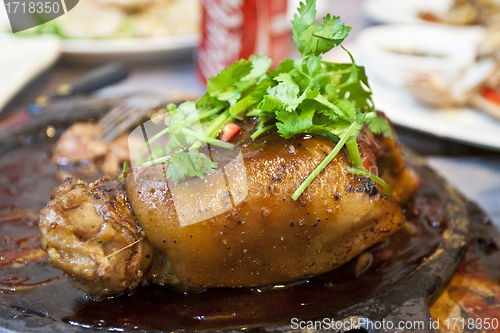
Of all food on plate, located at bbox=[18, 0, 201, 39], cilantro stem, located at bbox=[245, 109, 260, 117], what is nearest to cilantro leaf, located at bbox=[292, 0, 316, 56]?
cilantro stem, located at bbox=[245, 109, 260, 117]

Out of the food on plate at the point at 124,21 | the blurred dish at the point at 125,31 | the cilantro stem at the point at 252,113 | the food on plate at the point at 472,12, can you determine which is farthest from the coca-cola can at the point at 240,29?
the food on plate at the point at 472,12

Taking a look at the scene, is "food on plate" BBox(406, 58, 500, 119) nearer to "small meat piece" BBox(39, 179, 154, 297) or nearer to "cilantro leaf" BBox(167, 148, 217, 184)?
"cilantro leaf" BBox(167, 148, 217, 184)

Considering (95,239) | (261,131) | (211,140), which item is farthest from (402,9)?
(95,239)

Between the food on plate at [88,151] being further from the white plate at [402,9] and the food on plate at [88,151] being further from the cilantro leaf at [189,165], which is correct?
the white plate at [402,9]

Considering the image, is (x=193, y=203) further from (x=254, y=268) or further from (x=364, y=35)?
(x=364, y=35)

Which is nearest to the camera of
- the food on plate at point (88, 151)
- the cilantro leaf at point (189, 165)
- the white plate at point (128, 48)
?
the cilantro leaf at point (189, 165)
